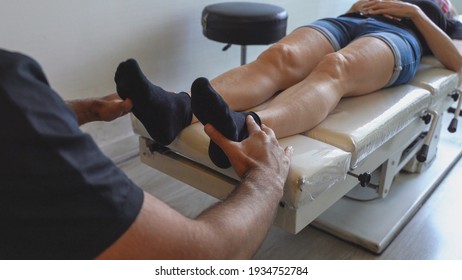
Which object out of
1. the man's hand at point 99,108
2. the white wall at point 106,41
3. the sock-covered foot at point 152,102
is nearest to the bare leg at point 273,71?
the sock-covered foot at point 152,102

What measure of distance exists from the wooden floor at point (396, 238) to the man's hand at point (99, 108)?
0.69 meters

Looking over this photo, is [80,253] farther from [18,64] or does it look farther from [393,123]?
[393,123]

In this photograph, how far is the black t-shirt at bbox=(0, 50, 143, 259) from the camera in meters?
0.52

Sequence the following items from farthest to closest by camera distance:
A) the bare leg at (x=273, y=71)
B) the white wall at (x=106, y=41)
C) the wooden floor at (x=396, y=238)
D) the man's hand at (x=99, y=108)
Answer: the white wall at (x=106, y=41) < the wooden floor at (x=396, y=238) < the bare leg at (x=273, y=71) < the man's hand at (x=99, y=108)

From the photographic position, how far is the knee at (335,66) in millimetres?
1399

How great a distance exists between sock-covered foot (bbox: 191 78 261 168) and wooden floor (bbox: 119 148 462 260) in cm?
57

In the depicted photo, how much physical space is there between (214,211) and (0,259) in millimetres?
324

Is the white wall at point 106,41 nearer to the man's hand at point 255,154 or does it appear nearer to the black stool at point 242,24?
the black stool at point 242,24

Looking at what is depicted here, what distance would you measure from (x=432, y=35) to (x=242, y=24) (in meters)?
0.73

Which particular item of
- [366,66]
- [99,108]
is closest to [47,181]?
[99,108]

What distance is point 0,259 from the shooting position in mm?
610

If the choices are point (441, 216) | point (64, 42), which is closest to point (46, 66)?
point (64, 42)

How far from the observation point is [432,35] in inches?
69.5
